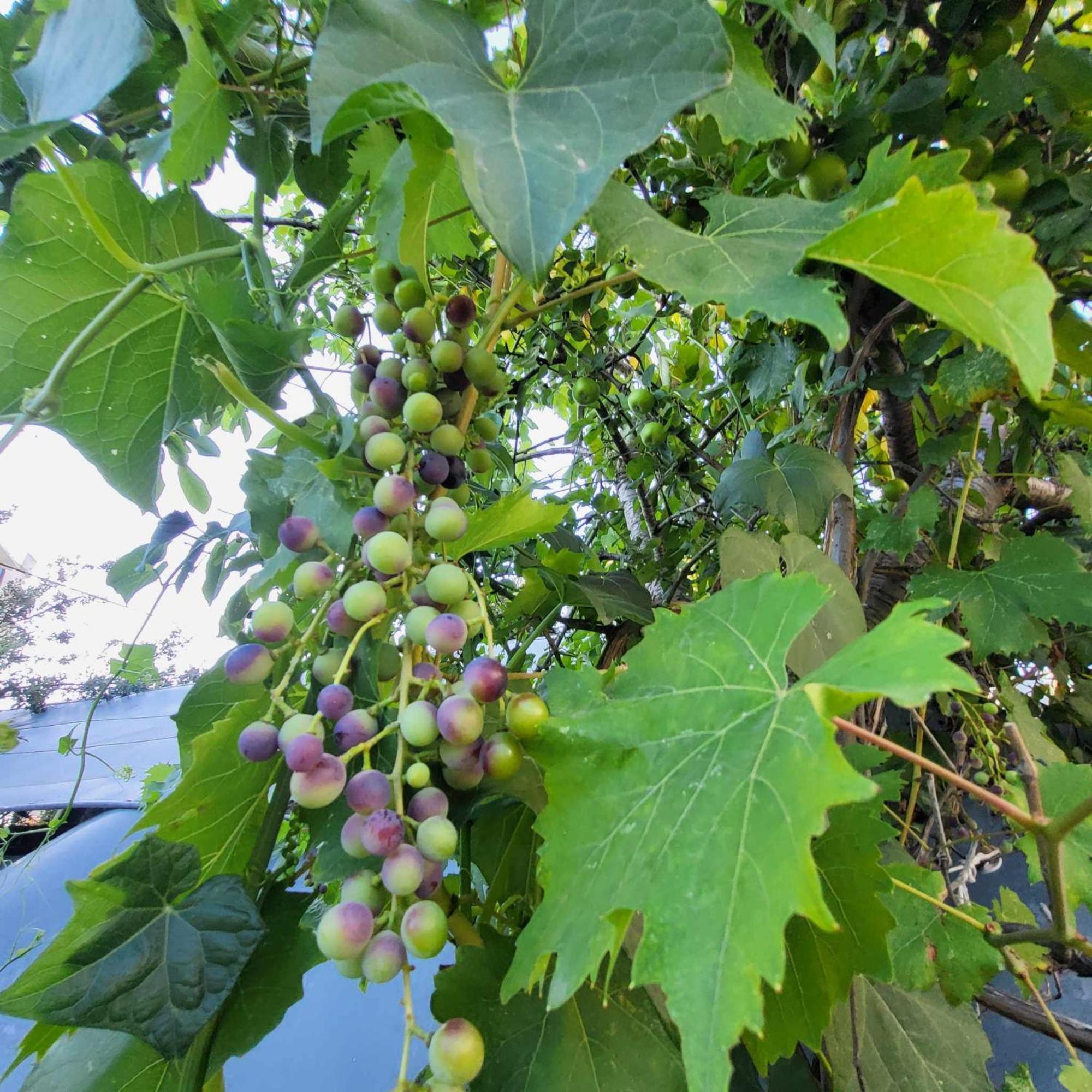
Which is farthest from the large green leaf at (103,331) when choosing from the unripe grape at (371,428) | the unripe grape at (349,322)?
the unripe grape at (371,428)

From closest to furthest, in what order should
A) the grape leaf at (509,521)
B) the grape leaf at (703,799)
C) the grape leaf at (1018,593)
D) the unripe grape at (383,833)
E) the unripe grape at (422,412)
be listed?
the grape leaf at (703,799), the unripe grape at (383,833), the unripe grape at (422,412), the grape leaf at (509,521), the grape leaf at (1018,593)

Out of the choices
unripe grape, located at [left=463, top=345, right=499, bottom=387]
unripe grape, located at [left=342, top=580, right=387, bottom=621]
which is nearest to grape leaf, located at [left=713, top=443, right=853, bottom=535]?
unripe grape, located at [left=463, top=345, right=499, bottom=387]

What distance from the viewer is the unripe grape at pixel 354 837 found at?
15.8 inches

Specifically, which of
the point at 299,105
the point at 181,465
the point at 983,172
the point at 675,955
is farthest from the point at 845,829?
the point at 181,465

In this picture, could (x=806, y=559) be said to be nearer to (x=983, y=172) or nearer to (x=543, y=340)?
(x=983, y=172)

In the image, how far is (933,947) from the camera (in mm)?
577

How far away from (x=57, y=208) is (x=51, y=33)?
13cm

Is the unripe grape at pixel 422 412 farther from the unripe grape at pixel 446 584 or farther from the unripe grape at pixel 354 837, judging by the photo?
the unripe grape at pixel 354 837

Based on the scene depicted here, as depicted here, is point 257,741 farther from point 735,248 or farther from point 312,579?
point 735,248

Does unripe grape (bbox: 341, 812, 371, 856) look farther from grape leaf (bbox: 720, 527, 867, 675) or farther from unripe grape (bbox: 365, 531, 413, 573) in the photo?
grape leaf (bbox: 720, 527, 867, 675)

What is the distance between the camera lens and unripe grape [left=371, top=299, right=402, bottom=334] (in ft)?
1.86

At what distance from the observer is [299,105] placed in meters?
0.66

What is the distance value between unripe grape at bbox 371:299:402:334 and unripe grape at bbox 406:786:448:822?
1.23ft

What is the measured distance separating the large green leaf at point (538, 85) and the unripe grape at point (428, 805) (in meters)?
0.30
